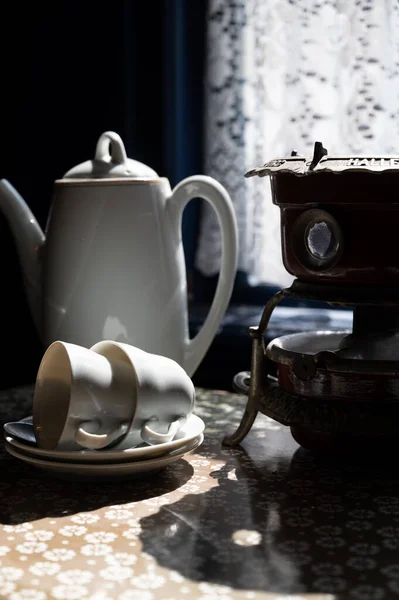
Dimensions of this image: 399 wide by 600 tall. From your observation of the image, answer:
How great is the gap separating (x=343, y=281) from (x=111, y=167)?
1.22 feet

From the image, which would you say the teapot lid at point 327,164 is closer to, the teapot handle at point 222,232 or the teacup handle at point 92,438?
the teapot handle at point 222,232

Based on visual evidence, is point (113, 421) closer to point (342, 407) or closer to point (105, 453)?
point (105, 453)

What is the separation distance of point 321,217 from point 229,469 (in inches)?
11.8

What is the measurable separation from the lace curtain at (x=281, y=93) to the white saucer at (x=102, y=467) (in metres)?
0.64

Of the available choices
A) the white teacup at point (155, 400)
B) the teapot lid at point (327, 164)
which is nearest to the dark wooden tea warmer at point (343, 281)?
the teapot lid at point (327, 164)

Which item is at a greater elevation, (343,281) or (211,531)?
(343,281)

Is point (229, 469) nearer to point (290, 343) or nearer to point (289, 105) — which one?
point (290, 343)

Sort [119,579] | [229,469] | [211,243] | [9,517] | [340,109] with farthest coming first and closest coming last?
1. [211,243]
2. [340,109]
3. [229,469]
4. [9,517]
5. [119,579]

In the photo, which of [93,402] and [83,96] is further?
[83,96]

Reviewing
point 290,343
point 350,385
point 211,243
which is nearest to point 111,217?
point 290,343

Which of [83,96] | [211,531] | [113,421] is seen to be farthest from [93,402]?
[83,96]

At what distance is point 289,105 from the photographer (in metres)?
1.46

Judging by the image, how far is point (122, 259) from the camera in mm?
1101

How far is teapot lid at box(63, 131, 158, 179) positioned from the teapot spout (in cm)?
8
